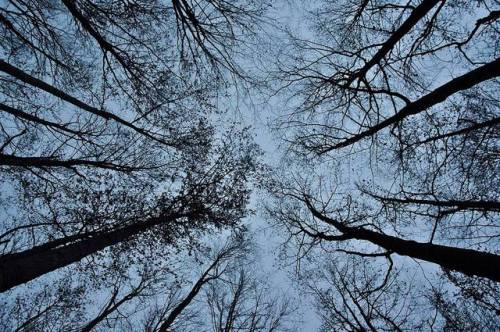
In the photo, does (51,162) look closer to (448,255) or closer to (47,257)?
(47,257)

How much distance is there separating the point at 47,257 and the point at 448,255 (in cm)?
523

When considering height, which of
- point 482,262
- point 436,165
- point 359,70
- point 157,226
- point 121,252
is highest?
point 359,70

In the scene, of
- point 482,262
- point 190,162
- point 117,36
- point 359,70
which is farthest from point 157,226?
point 482,262

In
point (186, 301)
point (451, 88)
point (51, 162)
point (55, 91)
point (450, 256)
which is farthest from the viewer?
point (186, 301)

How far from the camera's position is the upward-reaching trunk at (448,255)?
2.95 m

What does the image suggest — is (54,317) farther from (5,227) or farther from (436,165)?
(436,165)

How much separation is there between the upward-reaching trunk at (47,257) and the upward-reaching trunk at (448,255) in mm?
4644

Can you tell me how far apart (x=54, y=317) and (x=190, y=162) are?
7.93m

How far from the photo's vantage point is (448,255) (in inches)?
134

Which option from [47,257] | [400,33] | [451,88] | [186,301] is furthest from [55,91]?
[186,301]

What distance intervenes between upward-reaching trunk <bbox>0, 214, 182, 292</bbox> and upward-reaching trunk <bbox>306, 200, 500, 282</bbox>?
4.64 meters

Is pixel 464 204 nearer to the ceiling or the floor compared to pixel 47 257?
nearer to the ceiling

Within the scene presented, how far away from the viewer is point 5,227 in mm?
6867

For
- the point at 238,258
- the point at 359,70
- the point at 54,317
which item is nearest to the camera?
the point at 359,70
